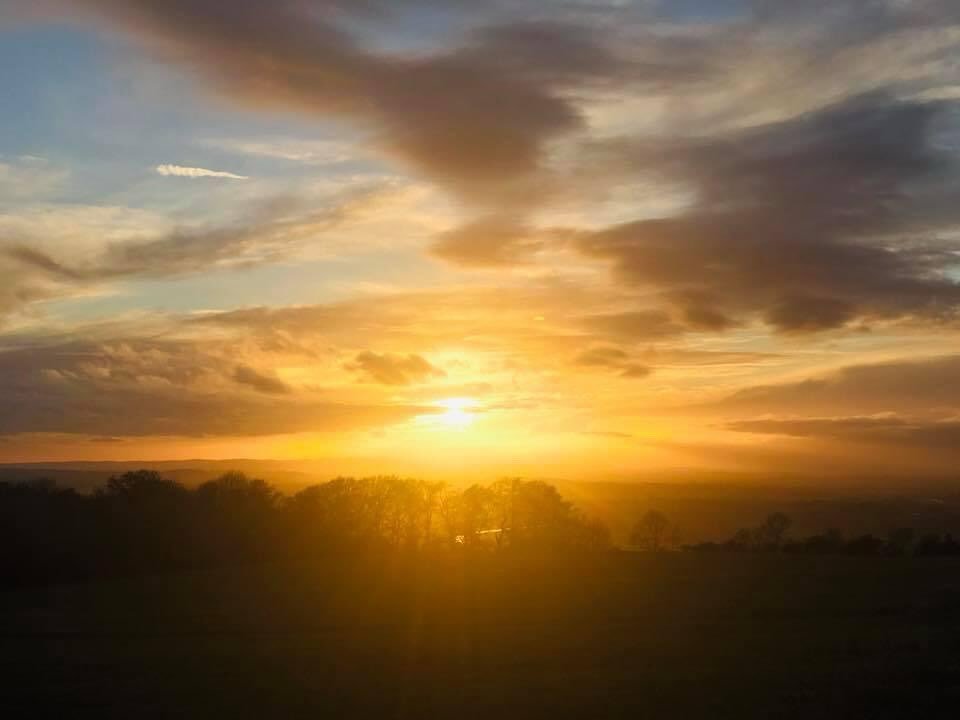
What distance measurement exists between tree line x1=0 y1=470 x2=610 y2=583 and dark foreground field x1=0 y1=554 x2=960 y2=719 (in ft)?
22.6

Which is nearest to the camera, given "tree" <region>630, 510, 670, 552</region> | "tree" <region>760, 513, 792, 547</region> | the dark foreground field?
the dark foreground field

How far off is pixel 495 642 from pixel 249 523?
30667 millimetres

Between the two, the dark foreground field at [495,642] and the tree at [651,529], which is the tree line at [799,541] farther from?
the dark foreground field at [495,642]

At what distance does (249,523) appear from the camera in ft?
170

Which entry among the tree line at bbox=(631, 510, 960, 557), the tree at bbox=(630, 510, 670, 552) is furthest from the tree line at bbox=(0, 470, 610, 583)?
the tree line at bbox=(631, 510, 960, 557)

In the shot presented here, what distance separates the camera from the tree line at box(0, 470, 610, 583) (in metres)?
44.2

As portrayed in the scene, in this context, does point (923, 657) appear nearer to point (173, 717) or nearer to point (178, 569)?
point (173, 717)

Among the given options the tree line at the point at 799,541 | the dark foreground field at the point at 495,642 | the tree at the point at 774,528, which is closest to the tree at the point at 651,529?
the tree line at the point at 799,541

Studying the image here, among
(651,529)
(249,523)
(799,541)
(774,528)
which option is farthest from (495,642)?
(651,529)

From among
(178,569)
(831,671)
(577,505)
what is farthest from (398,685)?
(577,505)

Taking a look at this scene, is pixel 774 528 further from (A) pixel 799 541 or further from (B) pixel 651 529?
(B) pixel 651 529

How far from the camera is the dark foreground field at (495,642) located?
57.1ft

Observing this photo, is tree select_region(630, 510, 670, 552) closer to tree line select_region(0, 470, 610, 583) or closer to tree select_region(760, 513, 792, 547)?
tree line select_region(0, 470, 610, 583)

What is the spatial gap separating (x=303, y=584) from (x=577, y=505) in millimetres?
40867
